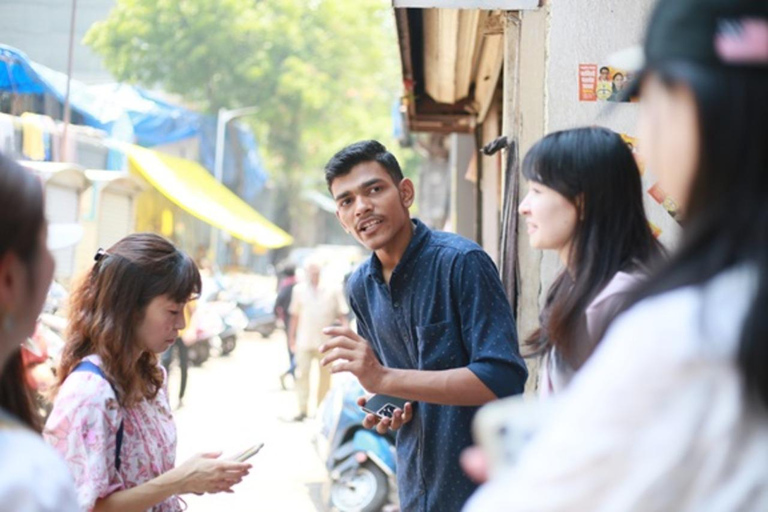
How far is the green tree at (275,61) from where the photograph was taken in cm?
2703

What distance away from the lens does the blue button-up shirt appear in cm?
292

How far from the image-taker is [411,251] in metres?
3.21

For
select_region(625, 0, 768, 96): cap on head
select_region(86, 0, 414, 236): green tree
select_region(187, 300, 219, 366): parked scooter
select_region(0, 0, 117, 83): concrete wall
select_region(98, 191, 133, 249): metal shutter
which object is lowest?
select_region(187, 300, 219, 366): parked scooter

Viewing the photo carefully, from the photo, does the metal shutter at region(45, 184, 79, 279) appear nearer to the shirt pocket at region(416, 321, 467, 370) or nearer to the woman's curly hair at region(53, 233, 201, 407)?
the woman's curly hair at region(53, 233, 201, 407)

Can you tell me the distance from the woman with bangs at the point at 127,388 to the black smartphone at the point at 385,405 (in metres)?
0.73

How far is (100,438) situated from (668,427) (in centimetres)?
176

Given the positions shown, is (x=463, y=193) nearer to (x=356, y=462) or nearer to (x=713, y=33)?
(x=356, y=462)

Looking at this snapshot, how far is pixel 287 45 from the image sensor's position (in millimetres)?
31016

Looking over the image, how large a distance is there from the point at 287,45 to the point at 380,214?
28709 millimetres

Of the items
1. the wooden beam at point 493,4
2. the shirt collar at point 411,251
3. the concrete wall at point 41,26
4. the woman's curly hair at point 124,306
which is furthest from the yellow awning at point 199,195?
the woman's curly hair at point 124,306

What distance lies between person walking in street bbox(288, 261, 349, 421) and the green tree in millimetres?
13917

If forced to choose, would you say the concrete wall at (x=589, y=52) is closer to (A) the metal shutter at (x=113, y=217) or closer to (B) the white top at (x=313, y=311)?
(B) the white top at (x=313, y=311)

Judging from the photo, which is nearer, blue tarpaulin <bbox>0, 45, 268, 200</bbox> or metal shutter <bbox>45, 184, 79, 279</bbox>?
blue tarpaulin <bbox>0, 45, 268, 200</bbox>

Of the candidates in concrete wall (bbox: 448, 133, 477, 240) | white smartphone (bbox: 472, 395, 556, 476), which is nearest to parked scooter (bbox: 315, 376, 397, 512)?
concrete wall (bbox: 448, 133, 477, 240)
